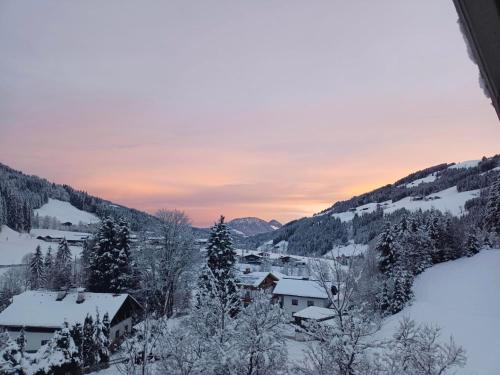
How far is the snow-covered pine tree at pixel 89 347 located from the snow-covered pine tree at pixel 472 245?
135 feet

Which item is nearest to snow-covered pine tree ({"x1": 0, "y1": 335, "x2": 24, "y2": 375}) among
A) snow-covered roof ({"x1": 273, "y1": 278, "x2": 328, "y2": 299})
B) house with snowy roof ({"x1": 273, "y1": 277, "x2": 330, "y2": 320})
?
house with snowy roof ({"x1": 273, "y1": 277, "x2": 330, "y2": 320})

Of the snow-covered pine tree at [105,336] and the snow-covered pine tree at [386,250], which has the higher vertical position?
the snow-covered pine tree at [386,250]

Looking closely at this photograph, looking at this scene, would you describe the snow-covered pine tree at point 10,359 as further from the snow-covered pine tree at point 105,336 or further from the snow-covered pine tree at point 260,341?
the snow-covered pine tree at point 260,341

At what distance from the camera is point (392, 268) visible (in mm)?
42000

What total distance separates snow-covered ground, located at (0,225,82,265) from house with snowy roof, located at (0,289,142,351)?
219ft

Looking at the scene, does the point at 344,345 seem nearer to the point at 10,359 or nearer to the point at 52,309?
the point at 10,359

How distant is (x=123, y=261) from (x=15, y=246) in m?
82.3

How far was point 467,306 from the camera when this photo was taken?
31812mm

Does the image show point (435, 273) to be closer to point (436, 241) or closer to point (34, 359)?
point (436, 241)

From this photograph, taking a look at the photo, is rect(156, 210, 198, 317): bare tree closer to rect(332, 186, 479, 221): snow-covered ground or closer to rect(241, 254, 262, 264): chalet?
rect(241, 254, 262, 264): chalet

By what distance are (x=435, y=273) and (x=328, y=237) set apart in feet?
460

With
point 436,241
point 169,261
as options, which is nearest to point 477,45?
point 169,261

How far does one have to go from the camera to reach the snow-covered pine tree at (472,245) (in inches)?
1764

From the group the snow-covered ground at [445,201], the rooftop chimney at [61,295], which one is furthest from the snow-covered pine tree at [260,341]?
the snow-covered ground at [445,201]
